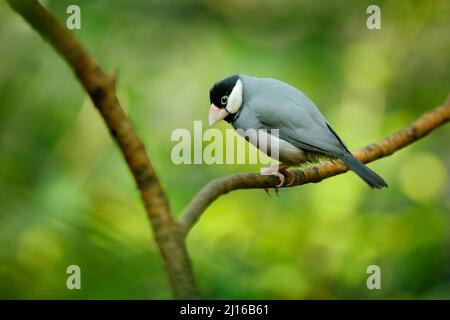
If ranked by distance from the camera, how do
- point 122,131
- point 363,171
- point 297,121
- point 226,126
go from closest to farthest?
point 122,131 < point 363,171 < point 297,121 < point 226,126

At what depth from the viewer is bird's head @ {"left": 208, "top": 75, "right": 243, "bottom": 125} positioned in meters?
1.44

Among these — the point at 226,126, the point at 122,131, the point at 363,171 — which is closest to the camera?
the point at 122,131

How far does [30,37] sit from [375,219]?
102 centimetres

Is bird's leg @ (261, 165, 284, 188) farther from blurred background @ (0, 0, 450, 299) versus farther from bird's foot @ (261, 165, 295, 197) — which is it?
blurred background @ (0, 0, 450, 299)

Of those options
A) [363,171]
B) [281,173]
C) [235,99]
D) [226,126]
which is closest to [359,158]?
[363,171]

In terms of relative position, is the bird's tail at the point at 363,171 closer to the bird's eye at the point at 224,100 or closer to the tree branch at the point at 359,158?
the tree branch at the point at 359,158

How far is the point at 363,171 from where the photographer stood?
129 cm

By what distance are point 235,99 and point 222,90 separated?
37 mm

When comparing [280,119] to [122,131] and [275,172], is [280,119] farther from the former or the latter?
[122,131]

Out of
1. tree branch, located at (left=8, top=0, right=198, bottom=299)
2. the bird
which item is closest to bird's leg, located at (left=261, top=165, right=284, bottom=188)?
the bird

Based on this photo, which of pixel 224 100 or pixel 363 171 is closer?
pixel 363 171

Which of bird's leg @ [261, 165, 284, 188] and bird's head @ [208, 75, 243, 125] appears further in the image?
bird's head @ [208, 75, 243, 125]

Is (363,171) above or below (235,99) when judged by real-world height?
below

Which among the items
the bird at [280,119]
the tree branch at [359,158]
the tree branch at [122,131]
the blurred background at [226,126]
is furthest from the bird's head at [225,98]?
the tree branch at [122,131]
